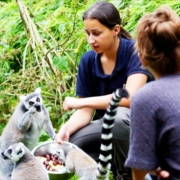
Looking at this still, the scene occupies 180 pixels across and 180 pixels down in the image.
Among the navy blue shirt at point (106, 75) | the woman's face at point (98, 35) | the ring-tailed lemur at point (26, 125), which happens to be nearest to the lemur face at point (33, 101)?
the ring-tailed lemur at point (26, 125)

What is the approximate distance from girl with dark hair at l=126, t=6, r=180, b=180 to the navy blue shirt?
3.67ft

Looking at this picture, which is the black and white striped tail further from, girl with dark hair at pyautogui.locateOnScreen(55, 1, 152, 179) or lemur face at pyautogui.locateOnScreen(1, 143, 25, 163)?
lemur face at pyautogui.locateOnScreen(1, 143, 25, 163)

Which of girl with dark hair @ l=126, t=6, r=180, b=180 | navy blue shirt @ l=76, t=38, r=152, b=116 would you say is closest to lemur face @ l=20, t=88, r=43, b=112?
navy blue shirt @ l=76, t=38, r=152, b=116

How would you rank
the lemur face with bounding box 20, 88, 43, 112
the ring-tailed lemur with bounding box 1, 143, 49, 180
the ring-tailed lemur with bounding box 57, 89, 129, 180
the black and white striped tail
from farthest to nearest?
the lemur face with bounding box 20, 88, 43, 112 → the ring-tailed lemur with bounding box 1, 143, 49, 180 → the ring-tailed lemur with bounding box 57, 89, 129, 180 → the black and white striped tail

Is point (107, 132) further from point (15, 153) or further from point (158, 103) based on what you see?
point (15, 153)

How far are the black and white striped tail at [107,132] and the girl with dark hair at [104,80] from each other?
23.7 inches

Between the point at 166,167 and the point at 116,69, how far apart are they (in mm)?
1322

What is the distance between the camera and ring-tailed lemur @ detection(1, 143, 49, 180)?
2996 millimetres

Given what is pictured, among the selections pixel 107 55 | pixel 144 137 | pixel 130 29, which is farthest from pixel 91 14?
pixel 130 29

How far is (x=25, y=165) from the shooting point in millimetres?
3105

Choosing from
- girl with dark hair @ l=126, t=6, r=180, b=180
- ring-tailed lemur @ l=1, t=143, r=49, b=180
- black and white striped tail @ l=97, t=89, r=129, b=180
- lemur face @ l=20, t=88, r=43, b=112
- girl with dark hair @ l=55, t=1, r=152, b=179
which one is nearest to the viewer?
girl with dark hair @ l=126, t=6, r=180, b=180

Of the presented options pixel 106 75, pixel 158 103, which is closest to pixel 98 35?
pixel 106 75

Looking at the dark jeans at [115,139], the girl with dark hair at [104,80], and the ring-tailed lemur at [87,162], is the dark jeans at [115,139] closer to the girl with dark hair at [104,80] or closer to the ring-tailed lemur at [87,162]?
the girl with dark hair at [104,80]

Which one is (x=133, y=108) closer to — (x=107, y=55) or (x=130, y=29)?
(x=107, y=55)
